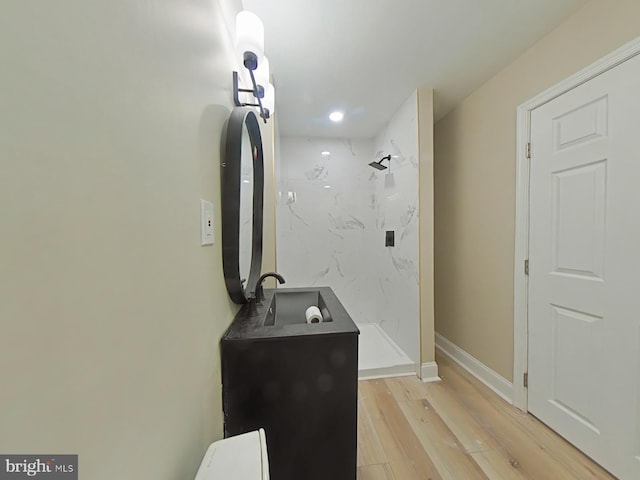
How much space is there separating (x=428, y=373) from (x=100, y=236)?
236 cm

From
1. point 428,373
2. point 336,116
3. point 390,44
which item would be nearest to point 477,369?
point 428,373

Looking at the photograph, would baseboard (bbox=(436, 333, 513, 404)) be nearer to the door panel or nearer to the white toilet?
the door panel

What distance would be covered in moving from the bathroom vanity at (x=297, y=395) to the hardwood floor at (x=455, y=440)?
1.86ft

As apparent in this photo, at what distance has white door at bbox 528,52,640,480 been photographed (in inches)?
44.8

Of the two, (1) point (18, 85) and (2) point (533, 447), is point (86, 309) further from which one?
(2) point (533, 447)

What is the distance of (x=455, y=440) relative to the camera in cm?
142

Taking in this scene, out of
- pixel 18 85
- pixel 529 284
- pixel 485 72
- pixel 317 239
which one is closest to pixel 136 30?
pixel 18 85

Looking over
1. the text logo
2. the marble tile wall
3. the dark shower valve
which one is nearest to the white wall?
the text logo

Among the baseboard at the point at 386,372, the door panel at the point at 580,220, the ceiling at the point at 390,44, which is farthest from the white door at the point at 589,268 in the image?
the baseboard at the point at 386,372

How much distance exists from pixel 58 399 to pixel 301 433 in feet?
2.63

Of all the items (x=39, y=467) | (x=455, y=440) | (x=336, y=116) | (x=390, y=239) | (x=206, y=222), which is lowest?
(x=455, y=440)

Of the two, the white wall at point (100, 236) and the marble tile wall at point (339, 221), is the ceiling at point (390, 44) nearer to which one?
the marble tile wall at point (339, 221)

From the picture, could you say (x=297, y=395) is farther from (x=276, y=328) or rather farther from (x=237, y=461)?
(x=237, y=461)

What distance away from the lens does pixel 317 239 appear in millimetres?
3039
